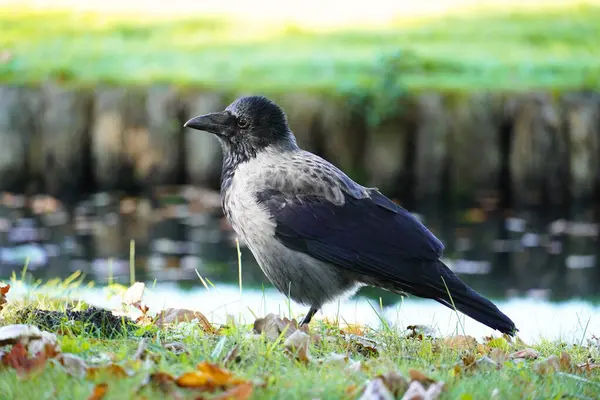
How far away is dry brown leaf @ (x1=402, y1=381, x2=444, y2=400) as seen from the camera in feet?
12.0

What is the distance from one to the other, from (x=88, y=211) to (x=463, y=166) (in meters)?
4.52

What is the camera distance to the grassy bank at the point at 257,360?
3.66m

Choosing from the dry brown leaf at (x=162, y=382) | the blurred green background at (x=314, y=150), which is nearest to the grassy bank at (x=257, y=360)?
the dry brown leaf at (x=162, y=382)

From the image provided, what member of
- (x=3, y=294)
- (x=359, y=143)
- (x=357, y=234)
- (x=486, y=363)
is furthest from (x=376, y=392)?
(x=359, y=143)

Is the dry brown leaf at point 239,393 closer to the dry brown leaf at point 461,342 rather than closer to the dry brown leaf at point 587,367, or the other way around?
the dry brown leaf at point 461,342

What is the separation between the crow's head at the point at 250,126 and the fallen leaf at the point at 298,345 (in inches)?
69.2

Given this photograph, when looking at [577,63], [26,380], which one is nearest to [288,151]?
[26,380]

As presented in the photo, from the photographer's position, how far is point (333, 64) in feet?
45.2

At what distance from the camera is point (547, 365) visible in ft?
14.5

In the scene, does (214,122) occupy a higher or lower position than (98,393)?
higher

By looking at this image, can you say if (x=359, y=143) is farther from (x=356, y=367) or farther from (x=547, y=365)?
(x=356, y=367)

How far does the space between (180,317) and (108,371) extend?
1.56m

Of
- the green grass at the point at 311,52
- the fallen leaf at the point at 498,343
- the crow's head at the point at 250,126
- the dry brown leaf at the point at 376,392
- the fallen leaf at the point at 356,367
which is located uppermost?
the green grass at the point at 311,52

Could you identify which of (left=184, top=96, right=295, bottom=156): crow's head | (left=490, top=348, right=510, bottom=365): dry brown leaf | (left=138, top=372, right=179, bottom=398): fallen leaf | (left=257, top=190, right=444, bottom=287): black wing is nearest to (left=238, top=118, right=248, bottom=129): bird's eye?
(left=184, top=96, right=295, bottom=156): crow's head
